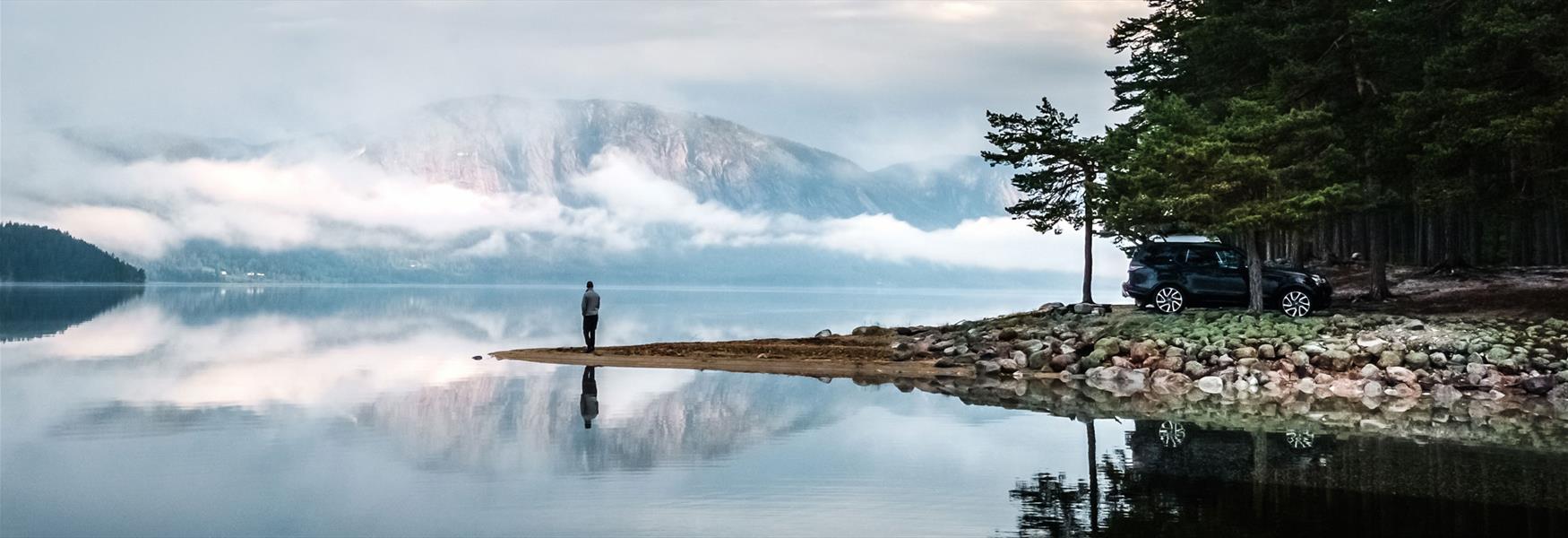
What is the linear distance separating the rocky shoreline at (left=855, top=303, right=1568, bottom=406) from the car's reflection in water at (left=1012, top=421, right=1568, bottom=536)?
8.77m

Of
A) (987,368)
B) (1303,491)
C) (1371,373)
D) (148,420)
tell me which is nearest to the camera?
(1303,491)

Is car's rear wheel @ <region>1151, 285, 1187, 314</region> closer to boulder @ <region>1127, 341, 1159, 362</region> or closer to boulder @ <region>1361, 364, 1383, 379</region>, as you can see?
boulder @ <region>1127, 341, 1159, 362</region>

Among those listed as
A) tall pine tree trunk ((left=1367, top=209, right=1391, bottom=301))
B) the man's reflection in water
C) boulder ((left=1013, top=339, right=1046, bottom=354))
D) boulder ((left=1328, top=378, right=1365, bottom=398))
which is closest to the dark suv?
tall pine tree trunk ((left=1367, top=209, right=1391, bottom=301))

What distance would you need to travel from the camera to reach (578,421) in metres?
18.3

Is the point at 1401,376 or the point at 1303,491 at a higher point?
the point at 1401,376

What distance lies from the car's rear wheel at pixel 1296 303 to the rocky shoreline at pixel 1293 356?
6.23ft

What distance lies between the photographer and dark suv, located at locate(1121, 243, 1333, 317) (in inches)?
1293

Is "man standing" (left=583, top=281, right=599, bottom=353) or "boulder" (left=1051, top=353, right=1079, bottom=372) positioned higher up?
"man standing" (left=583, top=281, right=599, bottom=353)

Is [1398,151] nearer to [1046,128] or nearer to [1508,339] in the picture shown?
[1508,339]

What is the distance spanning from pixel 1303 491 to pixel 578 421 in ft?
33.4

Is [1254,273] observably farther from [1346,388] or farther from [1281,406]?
[1281,406]

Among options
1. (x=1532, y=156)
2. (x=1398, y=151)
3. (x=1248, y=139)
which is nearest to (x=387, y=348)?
(x=1248, y=139)

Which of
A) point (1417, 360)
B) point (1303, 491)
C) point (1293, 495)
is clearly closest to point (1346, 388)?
point (1417, 360)

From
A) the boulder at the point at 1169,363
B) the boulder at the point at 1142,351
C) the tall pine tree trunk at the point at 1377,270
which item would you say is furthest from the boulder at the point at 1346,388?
the tall pine tree trunk at the point at 1377,270
